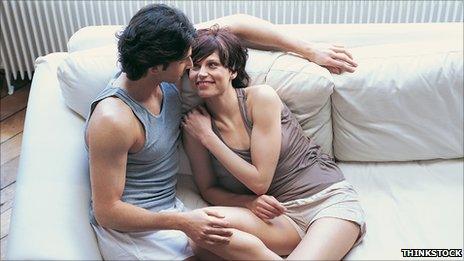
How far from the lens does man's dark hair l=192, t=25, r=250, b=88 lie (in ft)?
5.44

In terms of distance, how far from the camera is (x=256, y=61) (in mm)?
1834

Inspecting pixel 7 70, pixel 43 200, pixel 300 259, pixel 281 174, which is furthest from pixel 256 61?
pixel 7 70

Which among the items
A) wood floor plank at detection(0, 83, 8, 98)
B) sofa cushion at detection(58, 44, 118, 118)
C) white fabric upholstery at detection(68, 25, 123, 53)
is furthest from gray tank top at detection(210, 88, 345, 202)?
wood floor plank at detection(0, 83, 8, 98)

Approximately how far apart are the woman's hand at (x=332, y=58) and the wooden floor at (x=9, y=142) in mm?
1260

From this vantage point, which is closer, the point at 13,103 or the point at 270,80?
the point at 270,80

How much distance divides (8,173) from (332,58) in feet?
4.54

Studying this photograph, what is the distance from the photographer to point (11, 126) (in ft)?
8.66

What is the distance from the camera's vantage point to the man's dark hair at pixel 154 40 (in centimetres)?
147

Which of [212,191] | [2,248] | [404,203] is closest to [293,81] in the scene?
[212,191]

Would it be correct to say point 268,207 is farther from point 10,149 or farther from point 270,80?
point 10,149

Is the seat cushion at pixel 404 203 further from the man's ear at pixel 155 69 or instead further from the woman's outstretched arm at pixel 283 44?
the man's ear at pixel 155 69

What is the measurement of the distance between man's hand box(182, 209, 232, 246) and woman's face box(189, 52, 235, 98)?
0.34m

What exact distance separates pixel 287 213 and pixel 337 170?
0.74 ft

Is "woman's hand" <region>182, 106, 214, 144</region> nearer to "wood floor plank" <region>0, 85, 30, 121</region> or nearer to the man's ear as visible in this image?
the man's ear
